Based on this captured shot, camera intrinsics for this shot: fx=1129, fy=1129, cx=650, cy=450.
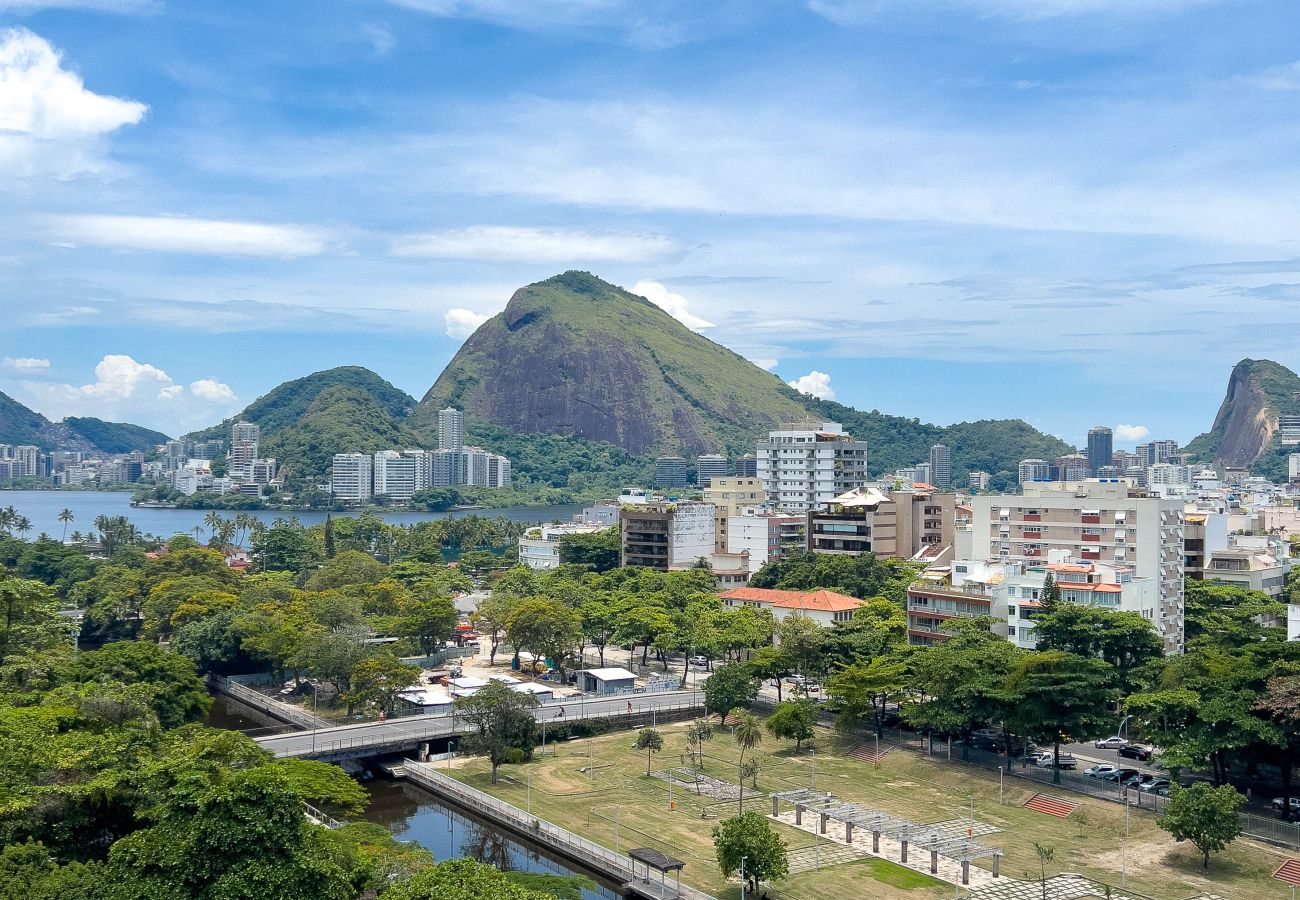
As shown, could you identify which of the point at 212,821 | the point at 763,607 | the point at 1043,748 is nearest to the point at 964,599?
the point at 1043,748

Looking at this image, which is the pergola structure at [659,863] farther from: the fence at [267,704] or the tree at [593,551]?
the tree at [593,551]

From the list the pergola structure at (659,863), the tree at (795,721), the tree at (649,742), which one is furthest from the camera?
the tree at (795,721)

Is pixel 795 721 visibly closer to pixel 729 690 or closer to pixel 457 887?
pixel 729 690

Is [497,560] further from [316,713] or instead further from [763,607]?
[316,713]

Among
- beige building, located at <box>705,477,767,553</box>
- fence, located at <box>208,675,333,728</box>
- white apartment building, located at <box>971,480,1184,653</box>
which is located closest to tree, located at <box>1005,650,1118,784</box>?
white apartment building, located at <box>971,480,1184,653</box>

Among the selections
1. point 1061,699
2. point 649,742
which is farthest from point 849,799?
point 1061,699

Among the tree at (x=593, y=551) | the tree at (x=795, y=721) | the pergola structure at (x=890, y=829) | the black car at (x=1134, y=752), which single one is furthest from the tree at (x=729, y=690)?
the tree at (x=593, y=551)
